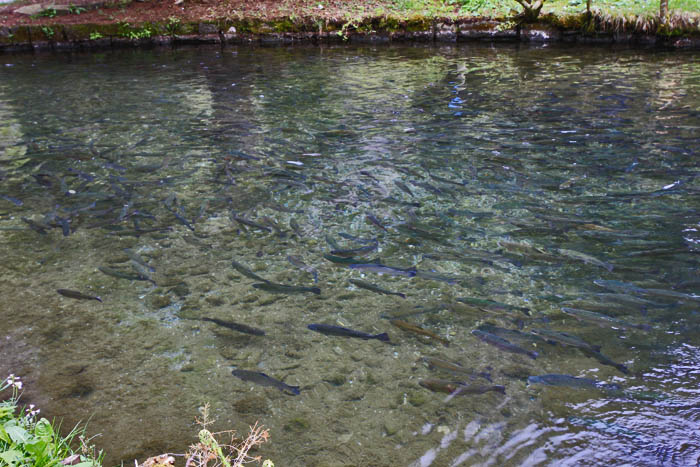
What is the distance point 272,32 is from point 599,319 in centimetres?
1521

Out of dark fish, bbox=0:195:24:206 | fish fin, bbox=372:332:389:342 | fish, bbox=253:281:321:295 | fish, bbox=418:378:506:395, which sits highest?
dark fish, bbox=0:195:24:206

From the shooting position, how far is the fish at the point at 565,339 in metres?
2.97

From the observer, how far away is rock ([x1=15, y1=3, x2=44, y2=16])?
16700 millimetres

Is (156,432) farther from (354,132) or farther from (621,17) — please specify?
(621,17)

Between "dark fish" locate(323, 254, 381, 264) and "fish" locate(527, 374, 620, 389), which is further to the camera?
"dark fish" locate(323, 254, 381, 264)

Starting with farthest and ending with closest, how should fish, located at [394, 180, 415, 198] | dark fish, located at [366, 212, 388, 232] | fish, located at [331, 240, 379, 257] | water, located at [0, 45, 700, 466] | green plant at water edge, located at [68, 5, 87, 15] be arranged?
green plant at water edge, located at [68, 5, 87, 15] < fish, located at [394, 180, 415, 198] < dark fish, located at [366, 212, 388, 232] < fish, located at [331, 240, 379, 257] < water, located at [0, 45, 700, 466]

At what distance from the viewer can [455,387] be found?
2729mm

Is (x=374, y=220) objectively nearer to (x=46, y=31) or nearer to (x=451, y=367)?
(x=451, y=367)

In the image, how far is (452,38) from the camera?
15594 mm

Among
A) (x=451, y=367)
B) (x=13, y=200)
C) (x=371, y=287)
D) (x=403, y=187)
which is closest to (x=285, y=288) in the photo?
(x=371, y=287)

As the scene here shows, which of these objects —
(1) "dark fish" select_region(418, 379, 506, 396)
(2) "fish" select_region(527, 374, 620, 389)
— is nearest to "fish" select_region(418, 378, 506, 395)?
(1) "dark fish" select_region(418, 379, 506, 396)

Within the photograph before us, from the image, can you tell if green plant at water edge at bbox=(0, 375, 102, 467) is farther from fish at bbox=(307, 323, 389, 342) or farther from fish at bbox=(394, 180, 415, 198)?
fish at bbox=(394, 180, 415, 198)

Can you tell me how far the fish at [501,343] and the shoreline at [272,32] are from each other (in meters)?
13.9

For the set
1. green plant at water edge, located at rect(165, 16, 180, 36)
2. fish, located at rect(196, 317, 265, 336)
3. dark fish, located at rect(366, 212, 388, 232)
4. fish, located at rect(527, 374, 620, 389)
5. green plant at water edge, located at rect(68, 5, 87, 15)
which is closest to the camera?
fish, located at rect(527, 374, 620, 389)
